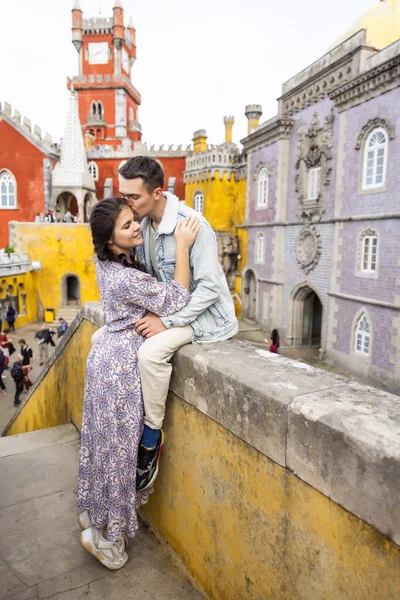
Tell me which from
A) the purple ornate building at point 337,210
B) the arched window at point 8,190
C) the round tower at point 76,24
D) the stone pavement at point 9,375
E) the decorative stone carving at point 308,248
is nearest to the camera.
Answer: the stone pavement at point 9,375

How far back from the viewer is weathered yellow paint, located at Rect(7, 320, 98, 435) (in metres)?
3.99

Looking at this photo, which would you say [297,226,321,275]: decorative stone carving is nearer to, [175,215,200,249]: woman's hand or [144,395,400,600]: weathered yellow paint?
[175,215,200,249]: woman's hand

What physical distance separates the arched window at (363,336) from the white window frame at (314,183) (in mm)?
5454

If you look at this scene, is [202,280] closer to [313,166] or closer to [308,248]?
[308,248]

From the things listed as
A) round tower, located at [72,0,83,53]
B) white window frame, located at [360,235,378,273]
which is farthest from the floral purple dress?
round tower, located at [72,0,83,53]

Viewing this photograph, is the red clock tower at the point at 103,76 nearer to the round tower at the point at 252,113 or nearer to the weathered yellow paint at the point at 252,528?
the round tower at the point at 252,113

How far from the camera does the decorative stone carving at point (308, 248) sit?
16984mm

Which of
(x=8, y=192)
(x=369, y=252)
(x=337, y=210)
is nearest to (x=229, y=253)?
(x=337, y=210)

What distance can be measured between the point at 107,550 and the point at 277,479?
4.06ft

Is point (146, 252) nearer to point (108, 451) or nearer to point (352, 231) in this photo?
point (108, 451)

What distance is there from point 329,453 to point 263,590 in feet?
2.56

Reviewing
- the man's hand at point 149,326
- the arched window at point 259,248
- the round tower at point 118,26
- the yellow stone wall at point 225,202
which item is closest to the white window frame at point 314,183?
the arched window at point 259,248

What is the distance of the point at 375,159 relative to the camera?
1382cm

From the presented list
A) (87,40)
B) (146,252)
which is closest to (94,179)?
(87,40)
